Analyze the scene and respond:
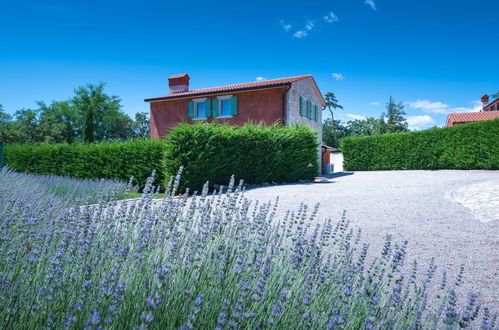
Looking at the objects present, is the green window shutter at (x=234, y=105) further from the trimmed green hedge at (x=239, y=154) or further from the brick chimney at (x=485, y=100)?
the brick chimney at (x=485, y=100)

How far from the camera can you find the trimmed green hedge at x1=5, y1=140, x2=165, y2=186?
1116cm

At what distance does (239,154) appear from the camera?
11406 mm

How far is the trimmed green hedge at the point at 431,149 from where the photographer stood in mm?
16594

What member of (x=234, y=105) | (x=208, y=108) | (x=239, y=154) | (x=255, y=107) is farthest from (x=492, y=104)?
(x=239, y=154)

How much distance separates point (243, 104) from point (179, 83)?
690 centimetres

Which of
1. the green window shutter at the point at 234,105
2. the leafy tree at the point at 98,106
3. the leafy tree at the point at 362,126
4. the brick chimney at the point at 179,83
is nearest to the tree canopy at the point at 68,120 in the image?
the leafy tree at the point at 98,106

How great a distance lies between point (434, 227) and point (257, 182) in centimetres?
729

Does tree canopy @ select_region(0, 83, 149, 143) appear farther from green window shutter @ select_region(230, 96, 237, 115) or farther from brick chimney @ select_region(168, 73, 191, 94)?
green window shutter @ select_region(230, 96, 237, 115)

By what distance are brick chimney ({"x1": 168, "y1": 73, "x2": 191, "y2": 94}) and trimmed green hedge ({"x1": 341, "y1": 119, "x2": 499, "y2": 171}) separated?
12.6 meters

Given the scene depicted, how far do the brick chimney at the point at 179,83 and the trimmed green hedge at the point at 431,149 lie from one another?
1261cm

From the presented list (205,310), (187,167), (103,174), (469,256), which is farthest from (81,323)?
(103,174)

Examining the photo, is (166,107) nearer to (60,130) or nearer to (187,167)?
(187,167)

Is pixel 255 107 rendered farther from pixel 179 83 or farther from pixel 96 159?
pixel 96 159

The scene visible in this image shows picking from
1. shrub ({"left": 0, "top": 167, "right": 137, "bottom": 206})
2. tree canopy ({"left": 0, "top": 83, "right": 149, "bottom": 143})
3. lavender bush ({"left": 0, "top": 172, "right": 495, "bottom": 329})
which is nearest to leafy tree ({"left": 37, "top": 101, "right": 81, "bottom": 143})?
tree canopy ({"left": 0, "top": 83, "right": 149, "bottom": 143})
